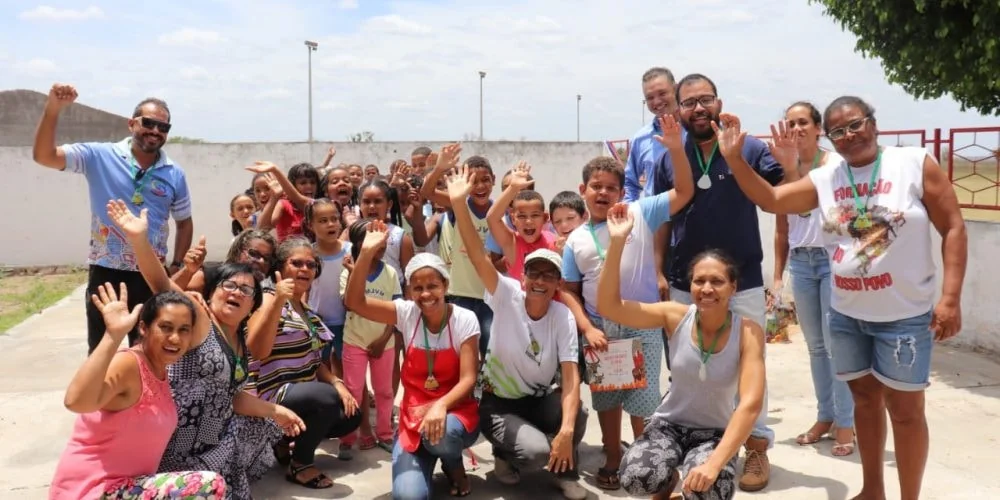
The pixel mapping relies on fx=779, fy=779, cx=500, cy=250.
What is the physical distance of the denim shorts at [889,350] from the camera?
122 inches

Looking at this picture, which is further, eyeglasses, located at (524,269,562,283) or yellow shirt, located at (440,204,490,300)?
yellow shirt, located at (440,204,490,300)

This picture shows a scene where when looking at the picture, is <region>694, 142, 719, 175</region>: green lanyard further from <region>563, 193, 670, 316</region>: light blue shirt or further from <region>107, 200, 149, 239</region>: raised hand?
<region>107, 200, 149, 239</region>: raised hand

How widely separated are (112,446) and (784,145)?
3.02m

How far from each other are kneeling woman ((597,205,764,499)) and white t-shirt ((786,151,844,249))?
114 cm

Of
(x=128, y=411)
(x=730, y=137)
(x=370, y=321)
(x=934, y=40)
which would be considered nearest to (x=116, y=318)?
(x=128, y=411)

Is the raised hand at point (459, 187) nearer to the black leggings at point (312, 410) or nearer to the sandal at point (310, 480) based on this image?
the black leggings at point (312, 410)

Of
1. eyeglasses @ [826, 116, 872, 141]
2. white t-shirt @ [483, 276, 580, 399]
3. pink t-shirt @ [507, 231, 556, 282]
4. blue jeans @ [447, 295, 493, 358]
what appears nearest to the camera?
eyeglasses @ [826, 116, 872, 141]

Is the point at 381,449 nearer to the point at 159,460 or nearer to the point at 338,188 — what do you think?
the point at 159,460

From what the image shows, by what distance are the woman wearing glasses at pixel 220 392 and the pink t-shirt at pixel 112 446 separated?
24cm

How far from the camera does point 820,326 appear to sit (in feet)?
14.0

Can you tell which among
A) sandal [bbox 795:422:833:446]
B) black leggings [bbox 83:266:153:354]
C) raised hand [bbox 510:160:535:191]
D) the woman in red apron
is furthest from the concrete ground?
raised hand [bbox 510:160:535:191]

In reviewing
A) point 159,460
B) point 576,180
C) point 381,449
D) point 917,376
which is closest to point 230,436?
point 159,460

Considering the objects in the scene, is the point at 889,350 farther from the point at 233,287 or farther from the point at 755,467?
the point at 233,287

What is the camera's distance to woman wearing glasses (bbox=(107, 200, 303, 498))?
3.21 meters
